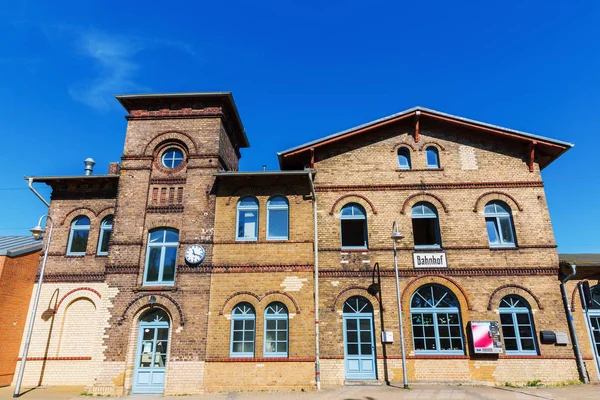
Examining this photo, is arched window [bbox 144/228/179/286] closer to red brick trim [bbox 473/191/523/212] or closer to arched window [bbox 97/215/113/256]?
arched window [bbox 97/215/113/256]

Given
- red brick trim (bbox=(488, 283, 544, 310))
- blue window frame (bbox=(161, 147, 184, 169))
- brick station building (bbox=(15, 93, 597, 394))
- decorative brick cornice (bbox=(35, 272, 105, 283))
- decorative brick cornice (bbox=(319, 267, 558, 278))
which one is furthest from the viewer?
blue window frame (bbox=(161, 147, 184, 169))

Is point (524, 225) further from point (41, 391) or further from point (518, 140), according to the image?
point (41, 391)

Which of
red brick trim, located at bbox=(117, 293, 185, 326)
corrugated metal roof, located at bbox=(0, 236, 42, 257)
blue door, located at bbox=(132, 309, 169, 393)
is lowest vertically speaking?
blue door, located at bbox=(132, 309, 169, 393)

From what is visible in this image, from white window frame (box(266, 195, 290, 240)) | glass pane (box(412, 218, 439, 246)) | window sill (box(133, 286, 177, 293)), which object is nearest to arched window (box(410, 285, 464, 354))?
glass pane (box(412, 218, 439, 246))

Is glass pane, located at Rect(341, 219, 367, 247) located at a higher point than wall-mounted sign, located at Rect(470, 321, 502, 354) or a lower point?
higher

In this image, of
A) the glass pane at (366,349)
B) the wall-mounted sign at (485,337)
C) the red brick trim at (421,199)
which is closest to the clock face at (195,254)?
the glass pane at (366,349)

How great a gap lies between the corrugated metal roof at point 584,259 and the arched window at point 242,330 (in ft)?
34.7

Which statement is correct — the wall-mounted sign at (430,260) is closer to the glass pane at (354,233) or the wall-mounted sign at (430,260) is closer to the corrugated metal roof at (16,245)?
the glass pane at (354,233)

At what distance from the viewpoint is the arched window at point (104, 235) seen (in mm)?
14117

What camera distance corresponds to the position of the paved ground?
10.2 m

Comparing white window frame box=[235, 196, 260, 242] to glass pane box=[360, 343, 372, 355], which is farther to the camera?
white window frame box=[235, 196, 260, 242]

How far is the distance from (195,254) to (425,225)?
26.7 feet

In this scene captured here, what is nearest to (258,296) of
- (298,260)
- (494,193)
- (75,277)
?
(298,260)

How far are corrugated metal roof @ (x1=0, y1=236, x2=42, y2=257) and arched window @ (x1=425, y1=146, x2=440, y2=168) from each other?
49.8 ft
